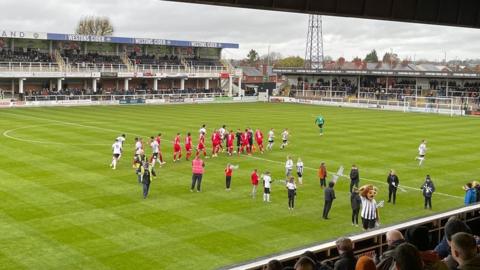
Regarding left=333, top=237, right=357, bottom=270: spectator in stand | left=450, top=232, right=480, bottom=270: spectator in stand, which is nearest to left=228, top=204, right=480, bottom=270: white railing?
left=333, top=237, right=357, bottom=270: spectator in stand

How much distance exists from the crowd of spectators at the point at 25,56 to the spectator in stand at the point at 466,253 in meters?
71.5

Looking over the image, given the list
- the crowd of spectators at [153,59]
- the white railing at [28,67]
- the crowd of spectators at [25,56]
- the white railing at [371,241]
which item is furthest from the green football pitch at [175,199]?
the crowd of spectators at [153,59]

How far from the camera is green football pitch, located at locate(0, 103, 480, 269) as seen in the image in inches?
574

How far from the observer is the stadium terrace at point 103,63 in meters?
71.6

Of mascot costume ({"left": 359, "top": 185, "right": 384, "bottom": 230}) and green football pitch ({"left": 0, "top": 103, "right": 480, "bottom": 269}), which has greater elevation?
mascot costume ({"left": 359, "top": 185, "right": 384, "bottom": 230})

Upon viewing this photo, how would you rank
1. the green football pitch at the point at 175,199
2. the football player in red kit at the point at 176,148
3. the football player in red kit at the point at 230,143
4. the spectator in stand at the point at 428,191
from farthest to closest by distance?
the football player in red kit at the point at 230,143
the football player in red kit at the point at 176,148
the spectator in stand at the point at 428,191
the green football pitch at the point at 175,199

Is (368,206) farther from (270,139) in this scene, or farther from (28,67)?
(28,67)

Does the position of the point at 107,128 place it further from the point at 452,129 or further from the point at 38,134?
the point at 452,129

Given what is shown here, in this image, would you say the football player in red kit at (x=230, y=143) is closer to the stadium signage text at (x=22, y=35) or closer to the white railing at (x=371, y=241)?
the white railing at (x=371, y=241)

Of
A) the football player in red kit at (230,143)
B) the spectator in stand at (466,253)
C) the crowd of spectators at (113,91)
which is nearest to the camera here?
the spectator in stand at (466,253)

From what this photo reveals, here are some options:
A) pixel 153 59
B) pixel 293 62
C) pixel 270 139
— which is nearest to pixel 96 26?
pixel 153 59

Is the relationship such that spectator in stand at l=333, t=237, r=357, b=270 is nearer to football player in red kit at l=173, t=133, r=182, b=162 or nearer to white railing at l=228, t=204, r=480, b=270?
white railing at l=228, t=204, r=480, b=270

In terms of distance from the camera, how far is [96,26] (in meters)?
126

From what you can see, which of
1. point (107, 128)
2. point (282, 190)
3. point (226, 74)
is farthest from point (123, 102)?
point (282, 190)
